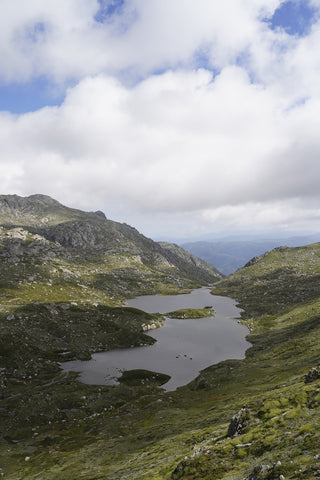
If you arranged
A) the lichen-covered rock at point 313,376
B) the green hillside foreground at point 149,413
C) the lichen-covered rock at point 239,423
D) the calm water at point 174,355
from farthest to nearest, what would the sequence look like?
the calm water at point 174,355, the lichen-covered rock at point 313,376, the lichen-covered rock at point 239,423, the green hillside foreground at point 149,413

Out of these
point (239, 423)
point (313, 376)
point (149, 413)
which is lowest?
point (149, 413)

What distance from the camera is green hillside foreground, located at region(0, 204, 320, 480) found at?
89.0ft

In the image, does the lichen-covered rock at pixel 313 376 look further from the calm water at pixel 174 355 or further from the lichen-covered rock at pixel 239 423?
the calm water at pixel 174 355

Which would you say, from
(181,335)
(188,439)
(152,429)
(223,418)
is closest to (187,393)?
(152,429)

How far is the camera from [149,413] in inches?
3137

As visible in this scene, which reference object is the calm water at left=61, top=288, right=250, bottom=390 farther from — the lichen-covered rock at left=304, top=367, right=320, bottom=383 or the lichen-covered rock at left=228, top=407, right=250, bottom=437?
the lichen-covered rock at left=228, top=407, right=250, bottom=437

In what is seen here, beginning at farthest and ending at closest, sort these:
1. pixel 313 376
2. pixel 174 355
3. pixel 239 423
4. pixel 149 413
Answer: pixel 174 355 → pixel 149 413 → pixel 313 376 → pixel 239 423

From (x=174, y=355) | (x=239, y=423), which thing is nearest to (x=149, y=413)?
(x=239, y=423)

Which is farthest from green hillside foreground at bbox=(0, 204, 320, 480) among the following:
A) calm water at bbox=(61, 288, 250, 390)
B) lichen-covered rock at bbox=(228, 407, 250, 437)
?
calm water at bbox=(61, 288, 250, 390)

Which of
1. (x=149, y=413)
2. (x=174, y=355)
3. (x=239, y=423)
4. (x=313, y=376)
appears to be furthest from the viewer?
(x=174, y=355)

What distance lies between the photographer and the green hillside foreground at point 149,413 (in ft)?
89.0

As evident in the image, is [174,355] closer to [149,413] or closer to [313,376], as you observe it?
[149,413]

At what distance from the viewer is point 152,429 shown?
65.0 metres

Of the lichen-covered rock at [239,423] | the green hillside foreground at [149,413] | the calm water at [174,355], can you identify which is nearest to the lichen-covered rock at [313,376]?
the green hillside foreground at [149,413]
